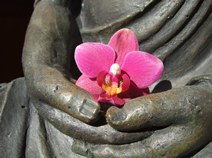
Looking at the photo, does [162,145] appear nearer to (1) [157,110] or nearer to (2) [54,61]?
(1) [157,110]

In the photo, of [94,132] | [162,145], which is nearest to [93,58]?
[94,132]

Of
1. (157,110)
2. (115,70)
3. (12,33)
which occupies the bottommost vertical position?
(12,33)

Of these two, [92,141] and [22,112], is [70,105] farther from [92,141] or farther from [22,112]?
[22,112]

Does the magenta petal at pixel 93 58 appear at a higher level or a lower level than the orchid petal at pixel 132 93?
higher

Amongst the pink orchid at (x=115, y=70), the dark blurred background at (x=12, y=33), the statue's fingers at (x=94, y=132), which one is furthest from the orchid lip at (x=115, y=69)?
the dark blurred background at (x=12, y=33)

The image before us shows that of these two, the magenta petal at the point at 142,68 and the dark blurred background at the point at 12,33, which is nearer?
the magenta petal at the point at 142,68

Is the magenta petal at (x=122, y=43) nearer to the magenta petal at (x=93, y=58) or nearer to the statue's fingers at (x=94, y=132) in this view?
the magenta petal at (x=93, y=58)
